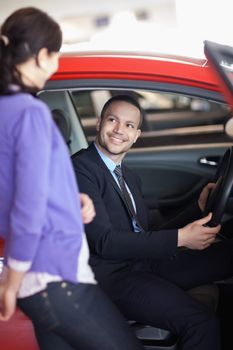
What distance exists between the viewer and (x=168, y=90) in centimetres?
188

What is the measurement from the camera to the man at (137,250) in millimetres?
1809

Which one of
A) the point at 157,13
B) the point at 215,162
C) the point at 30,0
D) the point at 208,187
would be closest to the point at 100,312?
the point at 208,187

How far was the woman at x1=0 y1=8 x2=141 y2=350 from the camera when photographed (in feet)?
4.04

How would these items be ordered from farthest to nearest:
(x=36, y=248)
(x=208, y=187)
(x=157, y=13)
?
(x=157, y=13) → (x=208, y=187) → (x=36, y=248)

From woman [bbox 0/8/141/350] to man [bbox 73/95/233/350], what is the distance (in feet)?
1.35

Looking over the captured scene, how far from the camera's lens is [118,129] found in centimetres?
211

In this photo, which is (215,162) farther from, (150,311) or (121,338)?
(121,338)

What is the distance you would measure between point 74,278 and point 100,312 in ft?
0.50

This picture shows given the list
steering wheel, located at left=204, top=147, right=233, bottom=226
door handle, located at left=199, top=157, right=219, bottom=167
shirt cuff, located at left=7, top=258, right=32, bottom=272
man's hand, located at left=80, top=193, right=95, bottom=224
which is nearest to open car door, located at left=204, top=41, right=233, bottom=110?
steering wheel, located at left=204, top=147, right=233, bottom=226

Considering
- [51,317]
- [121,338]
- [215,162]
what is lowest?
[215,162]

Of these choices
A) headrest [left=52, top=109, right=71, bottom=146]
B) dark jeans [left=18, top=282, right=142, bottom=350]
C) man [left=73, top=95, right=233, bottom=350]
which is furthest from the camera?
headrest [left=52, top=109, right=71, bottom=146]

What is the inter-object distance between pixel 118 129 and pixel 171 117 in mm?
9209

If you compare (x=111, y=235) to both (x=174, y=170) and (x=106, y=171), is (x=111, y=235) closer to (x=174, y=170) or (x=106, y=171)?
(x=106, y=171)

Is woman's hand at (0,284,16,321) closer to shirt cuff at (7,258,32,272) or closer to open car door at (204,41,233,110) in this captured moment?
shirt cuff at (7,258,32,272)
